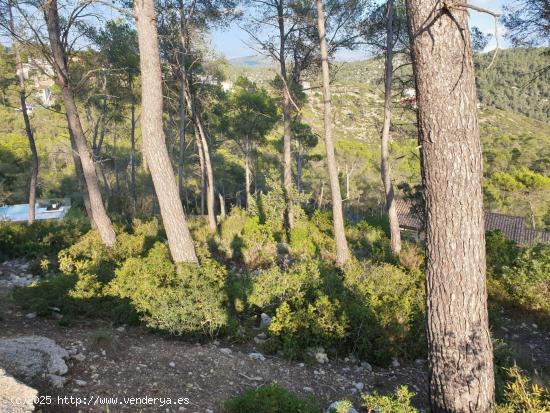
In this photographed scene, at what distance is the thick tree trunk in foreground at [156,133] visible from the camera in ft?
18.5

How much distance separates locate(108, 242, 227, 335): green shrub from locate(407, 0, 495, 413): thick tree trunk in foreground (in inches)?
→ 113

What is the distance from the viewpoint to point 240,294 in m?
5.88

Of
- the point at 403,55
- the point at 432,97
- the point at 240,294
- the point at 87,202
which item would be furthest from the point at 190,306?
the point at 403,55

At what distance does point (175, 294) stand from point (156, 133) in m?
2.48

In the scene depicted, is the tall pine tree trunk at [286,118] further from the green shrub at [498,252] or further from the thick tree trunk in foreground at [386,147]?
the green shrub at [498,252]

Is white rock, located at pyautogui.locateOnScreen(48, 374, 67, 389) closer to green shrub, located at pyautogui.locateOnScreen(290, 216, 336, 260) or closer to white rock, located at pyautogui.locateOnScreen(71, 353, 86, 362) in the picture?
white rock, located at pyautogui.locateOnScreen(71, 353, 86, 362)

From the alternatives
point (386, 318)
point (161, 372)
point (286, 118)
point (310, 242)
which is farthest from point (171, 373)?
point (286, 118)

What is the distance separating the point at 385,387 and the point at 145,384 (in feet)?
8.30

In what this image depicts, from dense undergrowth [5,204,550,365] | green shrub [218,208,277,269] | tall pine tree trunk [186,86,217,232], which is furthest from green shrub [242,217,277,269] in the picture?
tall pine tree trunk [186,86,217,232]

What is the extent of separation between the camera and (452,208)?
2600mm

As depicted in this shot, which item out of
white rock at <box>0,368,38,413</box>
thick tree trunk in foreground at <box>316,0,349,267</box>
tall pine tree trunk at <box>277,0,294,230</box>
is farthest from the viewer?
tall pine tree trunk at <box>277,0,294,230</box>

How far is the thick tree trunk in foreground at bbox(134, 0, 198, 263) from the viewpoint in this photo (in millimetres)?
5637

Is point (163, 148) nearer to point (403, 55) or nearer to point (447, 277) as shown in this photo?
point (447, 277)

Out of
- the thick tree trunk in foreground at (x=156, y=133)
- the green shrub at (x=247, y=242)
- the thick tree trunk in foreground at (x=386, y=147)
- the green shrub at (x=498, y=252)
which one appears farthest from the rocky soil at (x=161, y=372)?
the thick tree trunk in foreground at (x=386, y=147)
